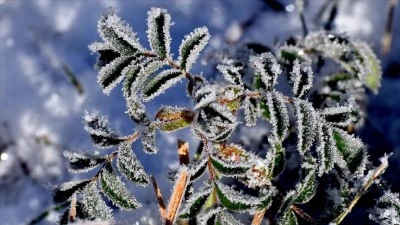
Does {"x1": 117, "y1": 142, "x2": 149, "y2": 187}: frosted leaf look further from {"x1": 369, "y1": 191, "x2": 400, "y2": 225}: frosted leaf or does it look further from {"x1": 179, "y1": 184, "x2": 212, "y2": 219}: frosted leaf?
{"x1": 369, "y1": 191, "x2": 400, "y2": 225}: frosted leaf

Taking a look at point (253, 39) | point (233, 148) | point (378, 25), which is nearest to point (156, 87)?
point (233, 148)

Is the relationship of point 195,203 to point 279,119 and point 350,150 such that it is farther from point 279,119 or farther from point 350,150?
point 350,150

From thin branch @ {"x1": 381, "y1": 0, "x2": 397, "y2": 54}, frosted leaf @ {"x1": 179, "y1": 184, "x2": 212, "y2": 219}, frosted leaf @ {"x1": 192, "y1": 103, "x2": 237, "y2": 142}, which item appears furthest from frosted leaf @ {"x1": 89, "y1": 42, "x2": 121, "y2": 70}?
thin branch @ {"x1": 381, "y1": 0, "x2": 397, "y2": 54}

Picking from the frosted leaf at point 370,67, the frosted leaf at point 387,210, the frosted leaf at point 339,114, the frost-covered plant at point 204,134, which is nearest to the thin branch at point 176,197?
the frost-covered plant at point 204,134

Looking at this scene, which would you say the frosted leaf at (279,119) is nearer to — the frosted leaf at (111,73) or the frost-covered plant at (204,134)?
the frost-covered plant at (204,134)

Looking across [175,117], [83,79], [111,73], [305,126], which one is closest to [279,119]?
[305,126]

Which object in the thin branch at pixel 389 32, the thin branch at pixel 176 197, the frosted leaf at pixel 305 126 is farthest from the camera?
the thin branch at pixel 389 32
